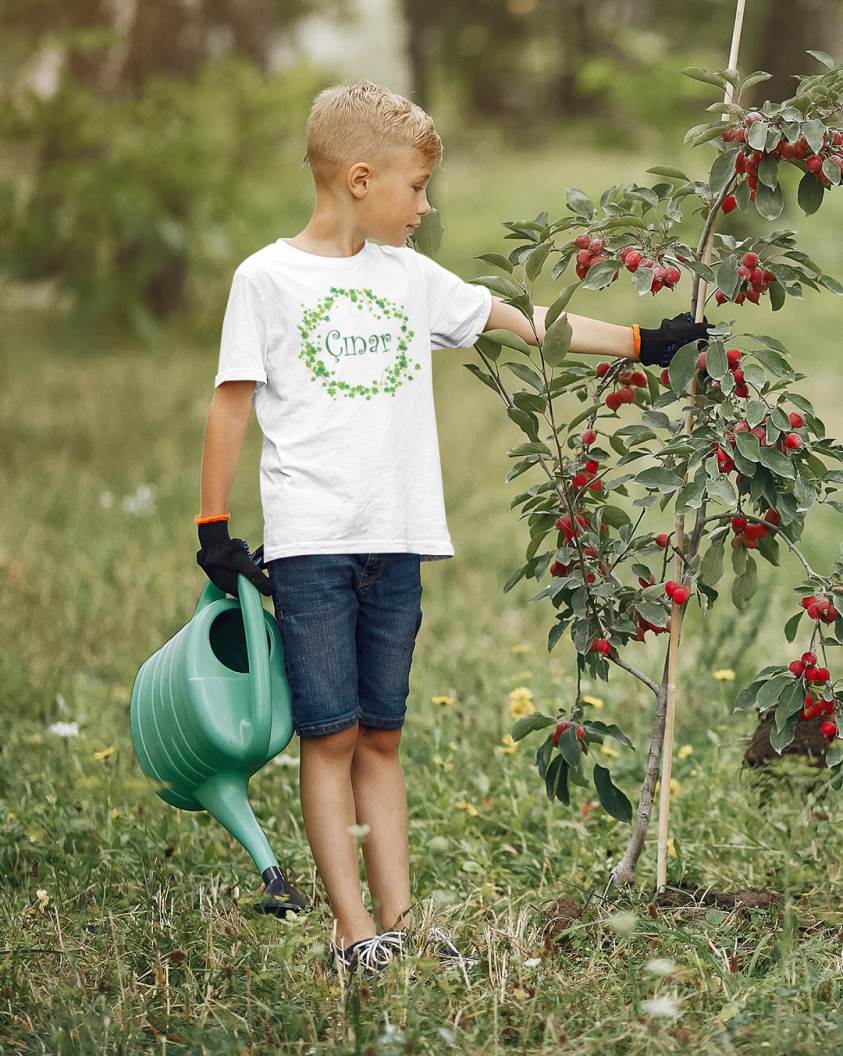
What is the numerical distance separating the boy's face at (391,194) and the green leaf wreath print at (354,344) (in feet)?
0.45

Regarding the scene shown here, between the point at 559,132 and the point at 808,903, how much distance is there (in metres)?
23.5

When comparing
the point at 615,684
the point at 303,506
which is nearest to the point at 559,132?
the point at 615,684

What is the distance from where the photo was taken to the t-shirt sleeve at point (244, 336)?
2725 mm

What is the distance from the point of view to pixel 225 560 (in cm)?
277

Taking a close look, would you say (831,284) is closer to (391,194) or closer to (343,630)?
(391,194)

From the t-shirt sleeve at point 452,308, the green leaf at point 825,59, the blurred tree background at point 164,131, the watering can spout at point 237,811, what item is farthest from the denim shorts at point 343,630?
the blurred tree background at point 164,131

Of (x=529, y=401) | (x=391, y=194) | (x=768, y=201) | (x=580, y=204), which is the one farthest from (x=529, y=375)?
A: (x=768, y=201)

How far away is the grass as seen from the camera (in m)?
2.43

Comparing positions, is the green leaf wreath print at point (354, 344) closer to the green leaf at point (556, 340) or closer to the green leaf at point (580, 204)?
the green leaf at point (556, 340)

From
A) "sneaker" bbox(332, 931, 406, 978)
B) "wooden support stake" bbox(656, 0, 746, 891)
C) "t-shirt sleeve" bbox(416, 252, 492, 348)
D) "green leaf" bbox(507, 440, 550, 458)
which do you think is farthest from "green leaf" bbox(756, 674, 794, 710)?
"t-shirt sleeve" bbox(416, 252, 492, 348)

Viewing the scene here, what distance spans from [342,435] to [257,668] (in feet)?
1.61

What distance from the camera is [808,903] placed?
305 cm

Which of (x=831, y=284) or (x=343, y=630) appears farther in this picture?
(x=343, y=630)

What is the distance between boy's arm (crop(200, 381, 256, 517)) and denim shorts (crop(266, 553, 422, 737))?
179mm
